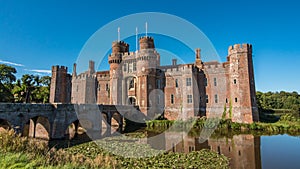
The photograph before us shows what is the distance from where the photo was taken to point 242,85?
91.0ft

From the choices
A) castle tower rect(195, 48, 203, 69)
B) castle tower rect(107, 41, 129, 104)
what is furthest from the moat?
castle tower rect(107, 41, 129, 104)

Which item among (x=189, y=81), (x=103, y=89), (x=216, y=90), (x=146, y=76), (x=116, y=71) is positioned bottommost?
(x=216, y=90)

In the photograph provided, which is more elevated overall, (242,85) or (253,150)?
(242,85)

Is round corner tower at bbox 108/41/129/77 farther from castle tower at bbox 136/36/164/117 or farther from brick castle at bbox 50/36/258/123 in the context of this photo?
castle tower at bbox 136/36/164/117

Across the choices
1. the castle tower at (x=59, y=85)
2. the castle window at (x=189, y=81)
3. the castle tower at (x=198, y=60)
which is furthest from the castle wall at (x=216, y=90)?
the castle tower at (x=59, y=85)

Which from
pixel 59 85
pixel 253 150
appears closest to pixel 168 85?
pixel 253 150

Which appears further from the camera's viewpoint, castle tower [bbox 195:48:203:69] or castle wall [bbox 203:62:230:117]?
castle tower [bbox 195:48:203:69]

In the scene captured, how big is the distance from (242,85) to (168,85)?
1194 cm

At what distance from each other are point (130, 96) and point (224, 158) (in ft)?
77.8

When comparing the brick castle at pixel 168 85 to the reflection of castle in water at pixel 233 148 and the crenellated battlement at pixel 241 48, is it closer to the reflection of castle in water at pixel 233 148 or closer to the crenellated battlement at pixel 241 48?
the crenellated battlement at pixel 241 48

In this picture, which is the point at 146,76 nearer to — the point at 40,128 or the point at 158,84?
the point at 158,84

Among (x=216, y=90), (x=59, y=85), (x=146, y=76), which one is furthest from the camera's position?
(x=59, y=85)

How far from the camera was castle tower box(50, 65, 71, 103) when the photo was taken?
36.3 metres

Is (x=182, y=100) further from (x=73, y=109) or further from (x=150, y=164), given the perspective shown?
(x=150, y=164)
